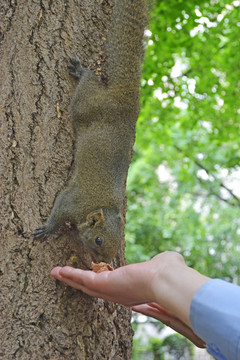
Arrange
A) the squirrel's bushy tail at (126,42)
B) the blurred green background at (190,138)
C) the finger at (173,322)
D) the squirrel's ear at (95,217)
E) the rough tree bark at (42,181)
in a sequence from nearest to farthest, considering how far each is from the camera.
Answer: the finger at (173,322)
the rough tree bark at (42,181)
the squirrel's ear at (95,217)
the squirrel's bushy tail at (126,42)
the blurred green background at (190,138)

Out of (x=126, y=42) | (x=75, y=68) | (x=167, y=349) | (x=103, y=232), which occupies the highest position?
(x=126, y=42)

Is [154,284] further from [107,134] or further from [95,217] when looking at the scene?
[107,134]

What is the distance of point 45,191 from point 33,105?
35 centimetres

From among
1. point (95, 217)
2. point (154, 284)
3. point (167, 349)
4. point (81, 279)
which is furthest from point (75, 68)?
point (167, 349)

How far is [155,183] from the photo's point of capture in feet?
34.1

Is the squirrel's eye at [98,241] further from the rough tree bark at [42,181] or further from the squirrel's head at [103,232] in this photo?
the rough tree bark at [42,181]

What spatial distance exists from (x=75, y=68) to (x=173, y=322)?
3.59ft

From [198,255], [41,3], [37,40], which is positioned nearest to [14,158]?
[37,40]

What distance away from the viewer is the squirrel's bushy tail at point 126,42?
2.27 meters

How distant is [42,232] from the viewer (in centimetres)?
179

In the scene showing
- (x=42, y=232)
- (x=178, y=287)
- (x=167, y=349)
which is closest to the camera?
(x=178, y=287)

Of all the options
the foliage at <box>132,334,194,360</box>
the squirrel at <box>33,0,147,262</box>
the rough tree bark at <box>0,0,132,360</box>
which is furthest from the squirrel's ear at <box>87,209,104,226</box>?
the foliage at <box>132,334,194,360</box>

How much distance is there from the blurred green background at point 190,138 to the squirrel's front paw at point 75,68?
67 centimetres

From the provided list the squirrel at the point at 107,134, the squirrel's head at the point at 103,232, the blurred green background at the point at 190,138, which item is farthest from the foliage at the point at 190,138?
the squirrel's head at the point at 103,232
